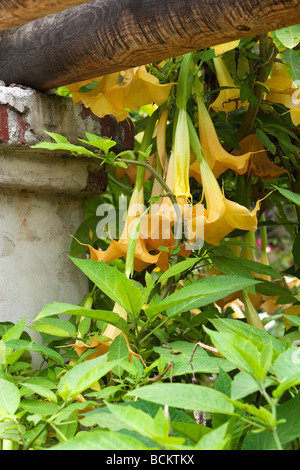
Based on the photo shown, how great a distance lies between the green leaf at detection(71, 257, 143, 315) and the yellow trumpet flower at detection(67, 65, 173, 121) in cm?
30

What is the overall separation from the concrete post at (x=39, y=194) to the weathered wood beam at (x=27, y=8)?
0.26 meters

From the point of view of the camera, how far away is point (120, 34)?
0.77 m

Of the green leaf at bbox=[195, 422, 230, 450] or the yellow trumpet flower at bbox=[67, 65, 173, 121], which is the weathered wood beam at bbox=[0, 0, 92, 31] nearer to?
the yellow trumpet flower at bbox=[67, 65, 173, 121]

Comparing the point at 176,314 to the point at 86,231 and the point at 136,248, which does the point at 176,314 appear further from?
the point at 86,231

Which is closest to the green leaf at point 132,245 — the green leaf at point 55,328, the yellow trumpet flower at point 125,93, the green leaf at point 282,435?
the green leaf at point 55,328

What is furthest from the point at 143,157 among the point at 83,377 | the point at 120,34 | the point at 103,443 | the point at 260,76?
the point at 103,443

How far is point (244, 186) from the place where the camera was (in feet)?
3.61

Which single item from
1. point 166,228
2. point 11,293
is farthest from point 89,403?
point 11,293

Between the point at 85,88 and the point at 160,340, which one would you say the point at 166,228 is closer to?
the point at 160,340

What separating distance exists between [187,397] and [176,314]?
0.92 feet

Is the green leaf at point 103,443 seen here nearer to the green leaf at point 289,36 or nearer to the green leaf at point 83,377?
the green leaf at point 83,377

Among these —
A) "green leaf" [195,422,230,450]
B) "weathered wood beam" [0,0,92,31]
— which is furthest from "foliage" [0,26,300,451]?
"weathered wood beam" [0,0,92,31]

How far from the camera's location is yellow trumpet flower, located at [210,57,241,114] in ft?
3.14
